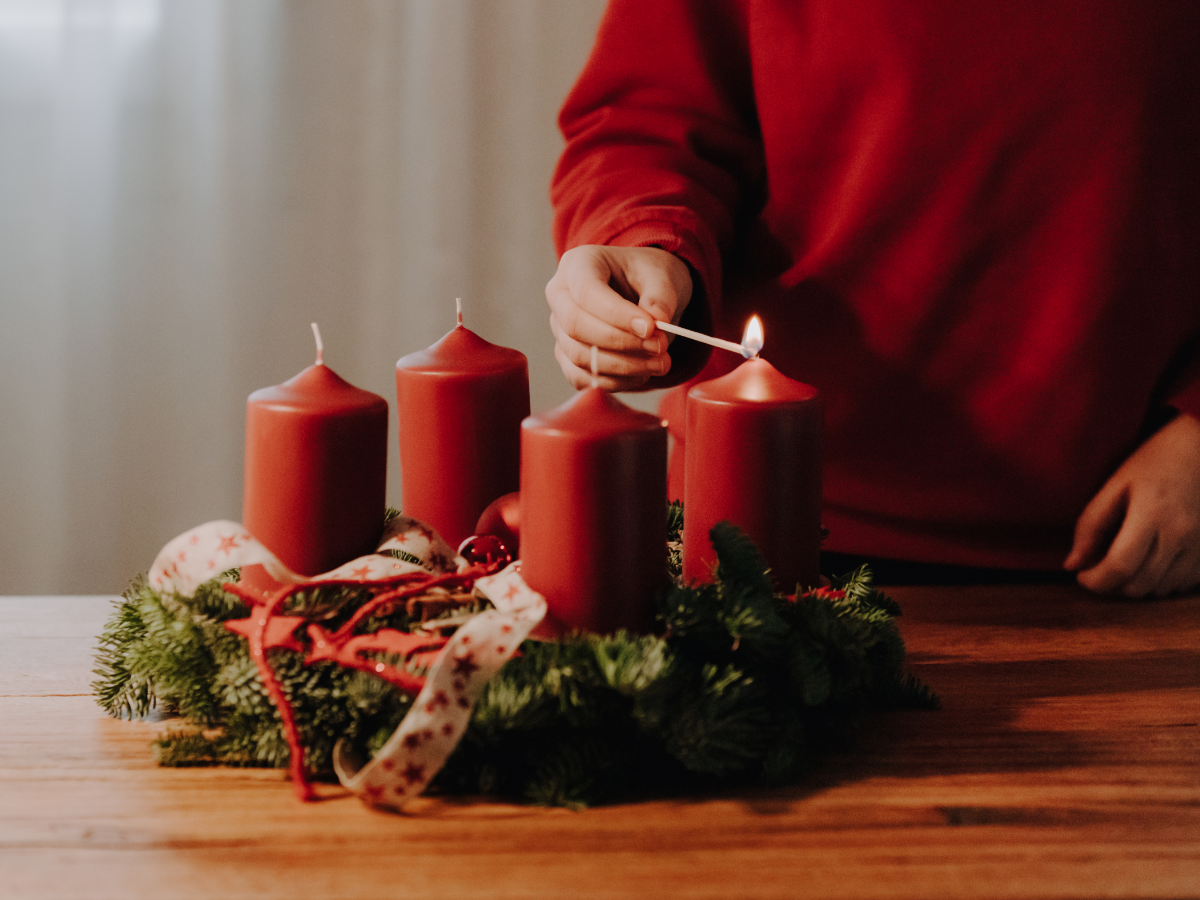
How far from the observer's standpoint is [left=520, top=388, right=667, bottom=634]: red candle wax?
2.02 feet

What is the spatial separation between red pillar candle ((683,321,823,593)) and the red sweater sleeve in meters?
0.46

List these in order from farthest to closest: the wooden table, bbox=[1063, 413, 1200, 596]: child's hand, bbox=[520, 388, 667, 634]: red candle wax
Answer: bbox=[1063, 413, 1200, 596]: child's hand < bbox=[520, 388, 667, 634]: red candle wax < the wooden table

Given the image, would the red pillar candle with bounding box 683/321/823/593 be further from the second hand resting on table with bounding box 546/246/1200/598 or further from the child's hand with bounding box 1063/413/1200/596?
the child's hand with bounding box 1063/413/1200/596

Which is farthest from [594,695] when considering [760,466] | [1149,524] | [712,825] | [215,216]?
[215,216]

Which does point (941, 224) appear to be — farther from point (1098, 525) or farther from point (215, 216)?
point (215, 216)

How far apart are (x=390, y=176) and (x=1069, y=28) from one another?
1.49 m

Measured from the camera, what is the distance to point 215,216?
Result: 215cm

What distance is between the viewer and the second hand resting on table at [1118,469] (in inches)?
33.7

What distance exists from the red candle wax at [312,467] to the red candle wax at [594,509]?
5.2 inches

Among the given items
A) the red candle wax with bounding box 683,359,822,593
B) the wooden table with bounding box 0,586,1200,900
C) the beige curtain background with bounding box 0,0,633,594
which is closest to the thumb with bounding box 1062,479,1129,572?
the wooden table with bounding box 0,586,1200,900

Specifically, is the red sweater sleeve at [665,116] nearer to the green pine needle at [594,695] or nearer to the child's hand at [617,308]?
the child's hand at [617,308]

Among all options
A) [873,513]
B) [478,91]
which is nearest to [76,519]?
[478,91]

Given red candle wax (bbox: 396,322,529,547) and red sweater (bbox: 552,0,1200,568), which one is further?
red sweater (bbox: 552,0,1200,568)

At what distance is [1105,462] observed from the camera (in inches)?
42.9
